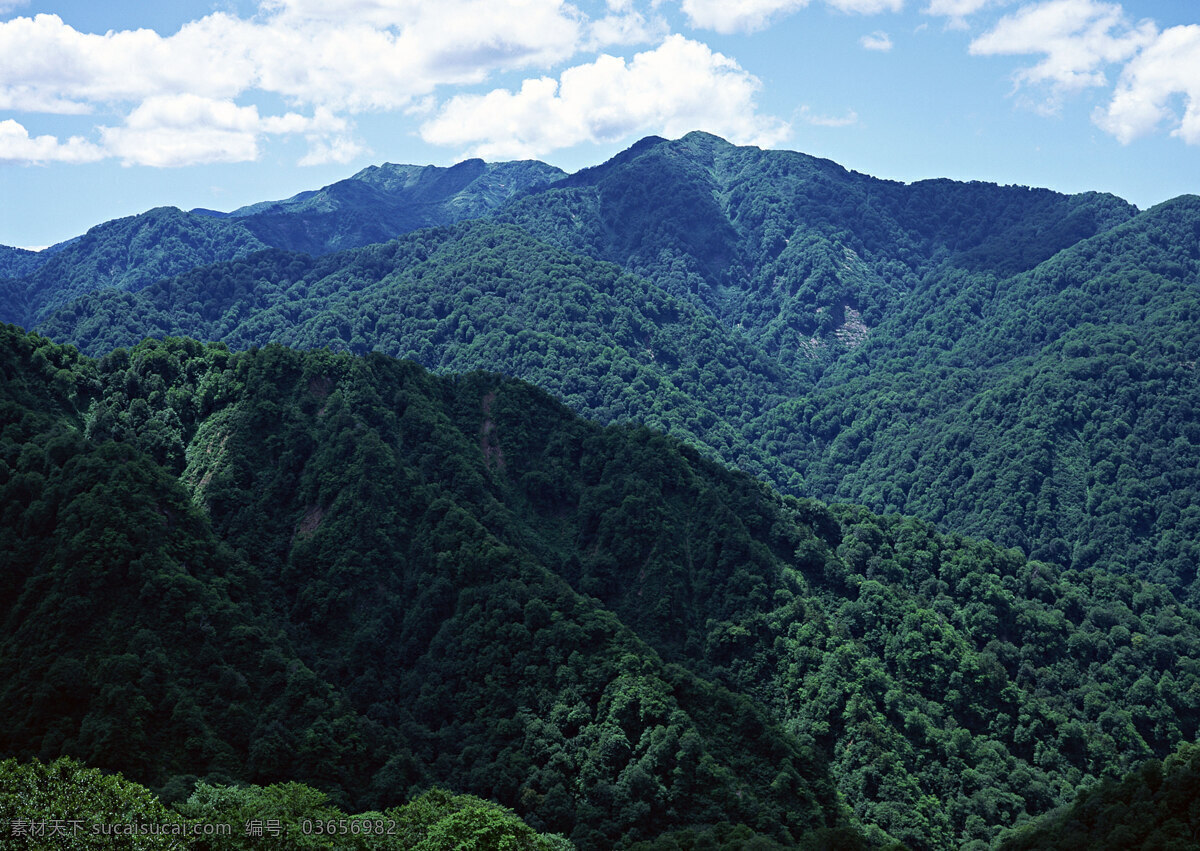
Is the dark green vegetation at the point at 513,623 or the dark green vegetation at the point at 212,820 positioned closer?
the dark green vegetation at the point at 212,820

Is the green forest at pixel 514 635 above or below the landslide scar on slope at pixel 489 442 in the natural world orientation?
below

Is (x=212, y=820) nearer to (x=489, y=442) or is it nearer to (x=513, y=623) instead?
(x=513, y=623)

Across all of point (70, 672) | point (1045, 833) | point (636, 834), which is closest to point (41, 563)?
point (70, 672)

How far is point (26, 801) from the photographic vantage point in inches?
2349

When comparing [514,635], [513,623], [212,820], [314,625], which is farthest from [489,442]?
[212,820]

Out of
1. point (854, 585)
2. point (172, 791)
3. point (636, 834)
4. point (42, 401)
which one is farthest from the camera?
point (854, 585)

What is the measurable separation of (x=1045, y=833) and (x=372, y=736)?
56.5m

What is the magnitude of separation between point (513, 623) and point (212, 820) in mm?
44729

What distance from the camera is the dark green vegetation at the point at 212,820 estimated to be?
191 feet

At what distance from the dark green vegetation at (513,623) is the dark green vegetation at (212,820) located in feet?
34.2

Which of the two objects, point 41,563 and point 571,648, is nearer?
point 41,563

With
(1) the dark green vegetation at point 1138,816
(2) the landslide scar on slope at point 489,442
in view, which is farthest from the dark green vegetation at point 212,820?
(2) the landslide scar on slope at point 489,442

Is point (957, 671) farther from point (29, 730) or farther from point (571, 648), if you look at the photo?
point (29, 730)

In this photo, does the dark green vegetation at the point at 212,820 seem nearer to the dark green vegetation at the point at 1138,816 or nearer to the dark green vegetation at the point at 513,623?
the dark green vegetation at the point at 513,623
